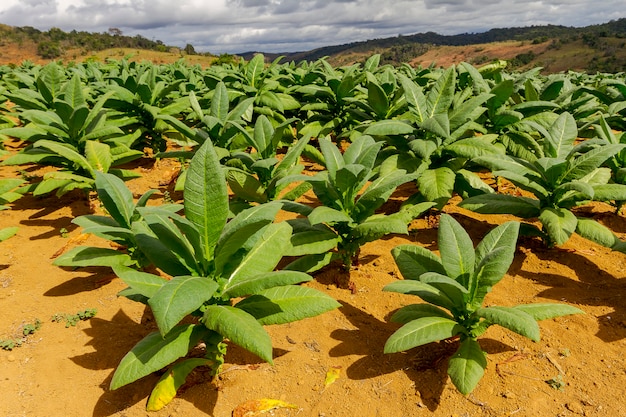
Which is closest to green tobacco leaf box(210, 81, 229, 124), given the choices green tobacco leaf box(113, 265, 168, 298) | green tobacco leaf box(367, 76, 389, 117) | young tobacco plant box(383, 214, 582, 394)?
green tobacco leaf box(367, 76, 389, 117)

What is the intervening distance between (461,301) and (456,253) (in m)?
0.29

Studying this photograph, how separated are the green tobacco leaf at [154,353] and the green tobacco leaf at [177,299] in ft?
0.92

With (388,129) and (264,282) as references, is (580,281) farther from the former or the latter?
(264,282)

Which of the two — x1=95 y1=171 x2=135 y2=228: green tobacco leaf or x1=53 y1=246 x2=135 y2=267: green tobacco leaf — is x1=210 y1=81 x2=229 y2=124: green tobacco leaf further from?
x1=53 y1=246 x2=135 y2=267: green tobacco leaf

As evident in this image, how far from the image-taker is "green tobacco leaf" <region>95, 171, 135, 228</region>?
3.02 meters

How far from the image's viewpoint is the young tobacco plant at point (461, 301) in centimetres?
210

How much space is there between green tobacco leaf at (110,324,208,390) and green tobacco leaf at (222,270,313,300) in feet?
0.93

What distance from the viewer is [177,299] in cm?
177

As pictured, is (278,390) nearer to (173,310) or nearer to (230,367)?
(230,367)

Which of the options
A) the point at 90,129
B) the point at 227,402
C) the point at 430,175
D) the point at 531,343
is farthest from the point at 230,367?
the point at 90,129

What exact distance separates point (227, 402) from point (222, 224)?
1.01 meters

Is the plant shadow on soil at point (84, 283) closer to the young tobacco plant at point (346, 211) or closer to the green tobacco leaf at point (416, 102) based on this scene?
the young tobacco plant at point (346, 211)

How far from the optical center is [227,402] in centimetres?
228

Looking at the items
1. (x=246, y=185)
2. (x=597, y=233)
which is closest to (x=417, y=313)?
(x=597, y=233)
